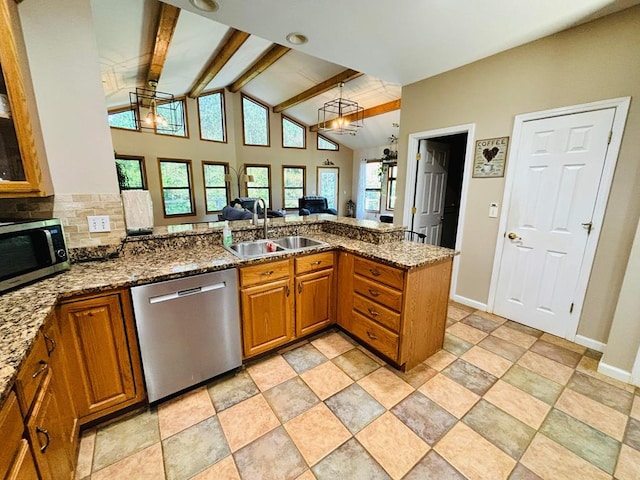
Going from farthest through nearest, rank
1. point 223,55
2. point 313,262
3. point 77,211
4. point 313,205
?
point 313,205
point 223,55
point 313,262
point 77,211

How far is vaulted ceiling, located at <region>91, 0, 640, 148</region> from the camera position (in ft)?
6.23

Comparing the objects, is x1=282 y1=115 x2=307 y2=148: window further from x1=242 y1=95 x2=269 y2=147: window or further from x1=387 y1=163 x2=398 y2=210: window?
x1=387 y1=163 x2=398 y2=210: window

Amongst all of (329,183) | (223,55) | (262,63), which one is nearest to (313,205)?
(329,183)

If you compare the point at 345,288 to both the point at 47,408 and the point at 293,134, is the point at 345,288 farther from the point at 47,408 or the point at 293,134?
the point at 293,134

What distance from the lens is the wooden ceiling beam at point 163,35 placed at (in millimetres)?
3024

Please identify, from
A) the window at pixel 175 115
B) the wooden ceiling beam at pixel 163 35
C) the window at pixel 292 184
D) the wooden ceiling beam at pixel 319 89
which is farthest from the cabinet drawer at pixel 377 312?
the window at pixel 292 184

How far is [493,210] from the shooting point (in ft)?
8.95

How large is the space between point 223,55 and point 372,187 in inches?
229

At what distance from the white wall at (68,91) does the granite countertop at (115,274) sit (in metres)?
0.56

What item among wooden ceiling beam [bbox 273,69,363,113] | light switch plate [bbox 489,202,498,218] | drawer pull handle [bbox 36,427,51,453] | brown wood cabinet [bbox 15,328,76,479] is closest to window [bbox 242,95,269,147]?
wooden ceiling beam [bbox 273,69,363,113]

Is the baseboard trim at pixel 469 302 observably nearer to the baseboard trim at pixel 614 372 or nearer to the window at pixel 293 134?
the baseboard trim at pixel 614 372

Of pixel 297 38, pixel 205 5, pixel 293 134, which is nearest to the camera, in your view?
pixel 205 5

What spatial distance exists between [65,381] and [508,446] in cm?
231

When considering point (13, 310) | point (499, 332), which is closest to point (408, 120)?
point (499, 332)
